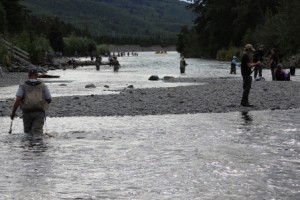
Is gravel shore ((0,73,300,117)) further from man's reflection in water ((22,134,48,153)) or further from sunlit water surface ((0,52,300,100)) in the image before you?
man's reflection in water ((22,134,48,153))

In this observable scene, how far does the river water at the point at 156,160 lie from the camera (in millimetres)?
9953

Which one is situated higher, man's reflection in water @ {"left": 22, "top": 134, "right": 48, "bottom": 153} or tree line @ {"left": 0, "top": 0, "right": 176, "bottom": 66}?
tree line @ {"left": 0, "top": 0, "right": 176, "bottom": 66}

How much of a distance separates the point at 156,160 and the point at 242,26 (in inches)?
4155

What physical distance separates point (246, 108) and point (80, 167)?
1082 cm

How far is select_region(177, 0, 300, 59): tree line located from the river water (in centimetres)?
5650

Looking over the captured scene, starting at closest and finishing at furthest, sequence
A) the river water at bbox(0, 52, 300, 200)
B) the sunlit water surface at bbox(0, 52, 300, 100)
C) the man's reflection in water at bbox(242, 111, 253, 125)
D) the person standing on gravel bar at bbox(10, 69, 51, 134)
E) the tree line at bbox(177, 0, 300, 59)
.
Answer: the river water at bbox(0, 52, 300, 200) < the person standing on gravel bar at bbox(10, 69, 51, 134) < the man's reflection in water at bbox(242, 111, 253, 125) < the sunlit water surface at bbox(0, 52, 300, 100) < the tree line at bbox(177, 0, 300, 59)

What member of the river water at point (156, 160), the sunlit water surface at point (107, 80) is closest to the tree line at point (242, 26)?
the sunlit water surface at point (107, 80)

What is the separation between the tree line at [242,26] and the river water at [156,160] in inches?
2224

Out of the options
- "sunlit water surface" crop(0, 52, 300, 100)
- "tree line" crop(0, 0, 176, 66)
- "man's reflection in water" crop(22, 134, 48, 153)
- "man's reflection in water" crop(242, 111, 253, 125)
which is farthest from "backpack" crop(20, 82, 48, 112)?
"tree line" crop(0, 0, 176, 66)

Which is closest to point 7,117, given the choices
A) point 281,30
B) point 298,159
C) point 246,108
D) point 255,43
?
point 246,108

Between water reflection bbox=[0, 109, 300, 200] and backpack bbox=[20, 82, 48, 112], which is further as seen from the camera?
backpack bbox=[20, 82, 48, 112]

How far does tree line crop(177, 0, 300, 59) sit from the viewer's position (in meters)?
73.2

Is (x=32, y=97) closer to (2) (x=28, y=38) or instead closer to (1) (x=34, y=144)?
(1) (x=34, y=144)

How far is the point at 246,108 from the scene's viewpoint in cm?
2161
